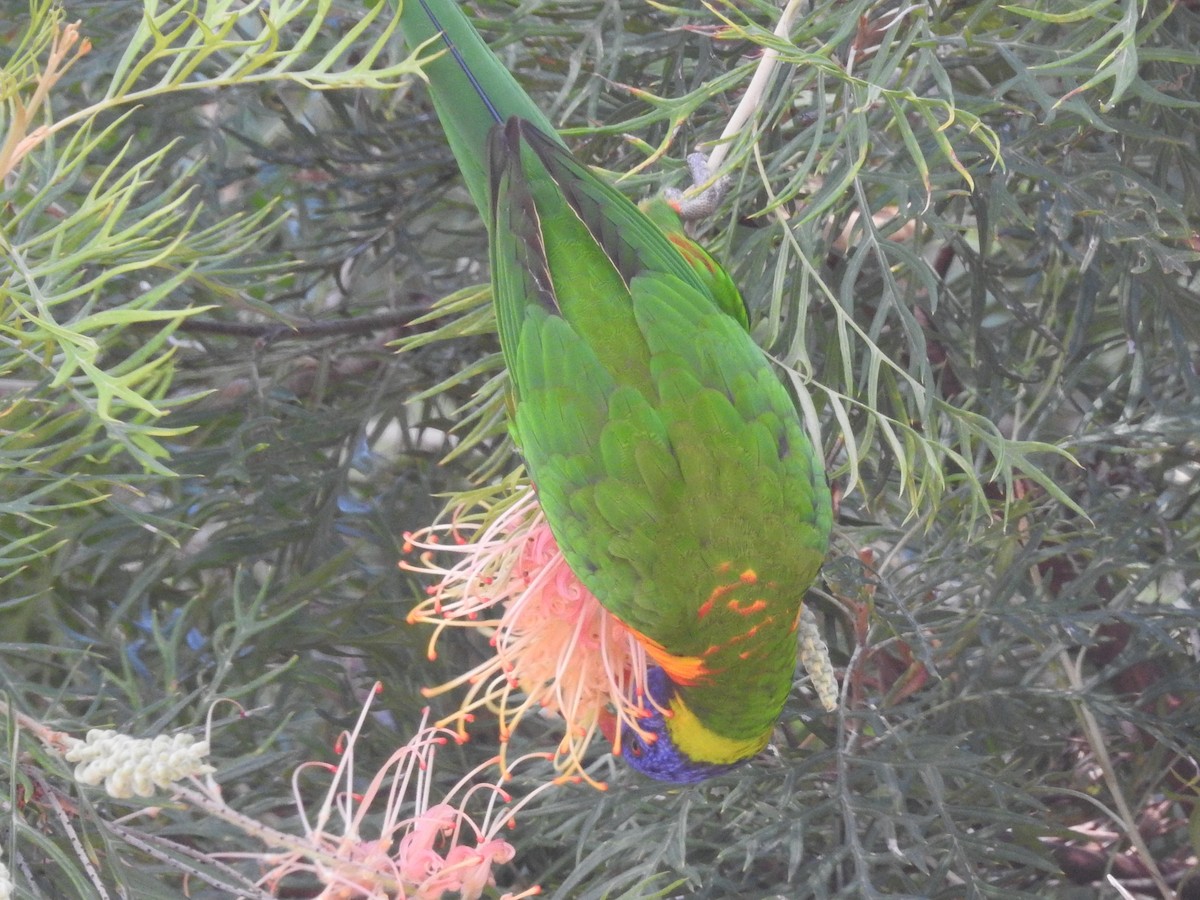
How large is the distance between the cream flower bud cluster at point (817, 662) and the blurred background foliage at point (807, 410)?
40mm

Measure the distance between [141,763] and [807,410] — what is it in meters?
0.44

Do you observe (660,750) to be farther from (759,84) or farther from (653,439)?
(759,84)

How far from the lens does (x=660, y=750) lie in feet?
2.73

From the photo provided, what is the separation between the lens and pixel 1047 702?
96cm

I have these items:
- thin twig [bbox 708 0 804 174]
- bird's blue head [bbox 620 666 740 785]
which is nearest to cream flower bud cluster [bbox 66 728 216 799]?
bird's blue head [bbox 620 666 740 785]

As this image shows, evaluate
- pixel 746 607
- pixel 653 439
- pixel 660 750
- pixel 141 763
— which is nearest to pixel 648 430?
pixel 653 439

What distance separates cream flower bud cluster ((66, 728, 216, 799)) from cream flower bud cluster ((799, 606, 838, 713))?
0.40 metres

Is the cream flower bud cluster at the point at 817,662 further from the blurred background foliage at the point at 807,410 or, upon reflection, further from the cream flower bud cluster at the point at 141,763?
the cream flower bud cluster at the point at 141,763

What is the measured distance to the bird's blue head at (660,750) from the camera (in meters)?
0.83

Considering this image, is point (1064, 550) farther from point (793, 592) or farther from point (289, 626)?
point (289, 626)

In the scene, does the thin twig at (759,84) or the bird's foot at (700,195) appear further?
the bird's foot at (700,195)

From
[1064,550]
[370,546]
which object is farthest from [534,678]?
[370,546]

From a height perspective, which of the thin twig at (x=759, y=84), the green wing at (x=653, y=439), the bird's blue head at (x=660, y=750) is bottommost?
the bird's blue head at (x=660, y=750)

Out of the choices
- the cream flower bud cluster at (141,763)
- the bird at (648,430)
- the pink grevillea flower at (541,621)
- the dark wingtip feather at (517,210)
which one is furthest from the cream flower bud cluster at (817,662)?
the cream flower bud cluster at (141,763)
